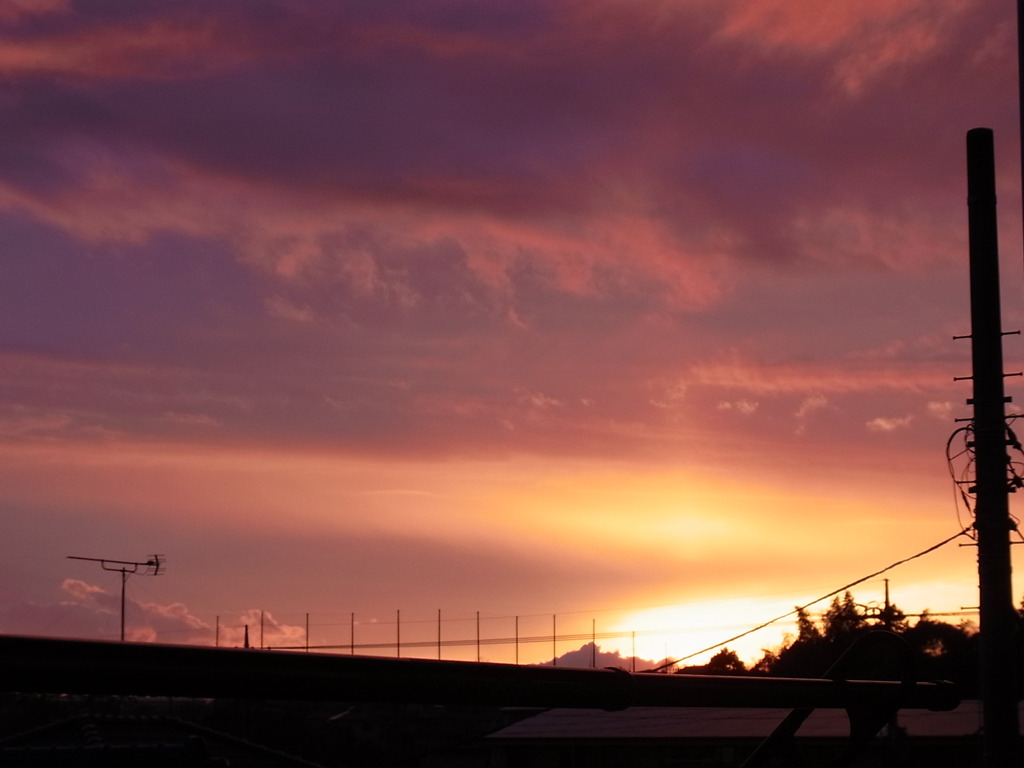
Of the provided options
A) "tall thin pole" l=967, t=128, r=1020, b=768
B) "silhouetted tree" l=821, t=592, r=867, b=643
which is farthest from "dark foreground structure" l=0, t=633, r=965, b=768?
"tall thin pole" l=967, t=128, r=1020, b=768

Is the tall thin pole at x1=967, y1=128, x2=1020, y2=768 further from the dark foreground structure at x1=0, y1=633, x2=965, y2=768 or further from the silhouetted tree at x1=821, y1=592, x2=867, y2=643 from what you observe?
the dark foreground structure at x1=0, y1=633, x2=965, y2=768

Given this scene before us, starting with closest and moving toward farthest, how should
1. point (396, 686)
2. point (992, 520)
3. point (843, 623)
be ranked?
point (396, 686), point (992, 520), point (843, 623)

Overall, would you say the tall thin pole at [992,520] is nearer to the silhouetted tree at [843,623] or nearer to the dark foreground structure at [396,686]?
the silhouetted tree at [843,623]

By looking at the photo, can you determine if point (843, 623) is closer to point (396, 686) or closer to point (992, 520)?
point (992, 520)

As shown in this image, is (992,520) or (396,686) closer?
(396,686)

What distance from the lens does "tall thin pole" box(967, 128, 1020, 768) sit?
15609 mm

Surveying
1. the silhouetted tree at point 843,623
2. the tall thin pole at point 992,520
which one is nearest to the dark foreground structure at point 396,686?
the silhouetted tree at point 843,623

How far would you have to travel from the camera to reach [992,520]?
16.0m

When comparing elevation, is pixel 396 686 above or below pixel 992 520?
below

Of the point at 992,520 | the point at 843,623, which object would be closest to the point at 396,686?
the point at 992,520

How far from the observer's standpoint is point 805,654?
165 ft

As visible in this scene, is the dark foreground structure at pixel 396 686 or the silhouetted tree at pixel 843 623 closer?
the dark foreground structure at pixel 396 686

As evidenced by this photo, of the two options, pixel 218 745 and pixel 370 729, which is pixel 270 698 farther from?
pixel 370 729

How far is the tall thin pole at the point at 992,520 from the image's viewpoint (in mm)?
15609
